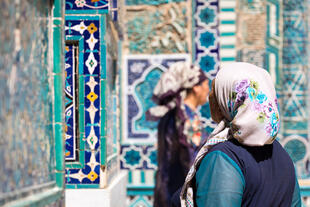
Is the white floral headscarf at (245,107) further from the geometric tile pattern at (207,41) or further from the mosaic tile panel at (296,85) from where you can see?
the mosaic tile panel at (296,85)

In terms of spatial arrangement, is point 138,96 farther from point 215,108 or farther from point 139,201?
point 215,108

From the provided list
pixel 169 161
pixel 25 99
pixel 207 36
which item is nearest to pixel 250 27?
pixel 207 36

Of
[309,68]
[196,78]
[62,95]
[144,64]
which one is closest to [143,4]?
[144,64]

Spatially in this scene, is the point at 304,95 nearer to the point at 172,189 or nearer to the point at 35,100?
the point at 172,189

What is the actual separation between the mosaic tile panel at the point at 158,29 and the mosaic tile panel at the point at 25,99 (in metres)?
2.50

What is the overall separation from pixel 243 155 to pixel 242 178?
0.06 metres

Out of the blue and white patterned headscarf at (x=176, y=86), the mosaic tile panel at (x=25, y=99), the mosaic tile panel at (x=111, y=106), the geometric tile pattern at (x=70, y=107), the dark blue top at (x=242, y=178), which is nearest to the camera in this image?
the mosaic tile panel at (x=25, y=99)

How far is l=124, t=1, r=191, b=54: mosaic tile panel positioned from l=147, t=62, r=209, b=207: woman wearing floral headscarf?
1.03 ft

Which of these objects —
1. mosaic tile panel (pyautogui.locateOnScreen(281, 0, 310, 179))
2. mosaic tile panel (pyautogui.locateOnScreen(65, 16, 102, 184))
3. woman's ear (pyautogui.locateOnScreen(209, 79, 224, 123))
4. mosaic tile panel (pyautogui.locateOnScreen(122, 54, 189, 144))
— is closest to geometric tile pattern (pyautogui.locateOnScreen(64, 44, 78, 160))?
mosaic tile panel (pyautogui.locateOnScreen(65, 16, 102, 184))

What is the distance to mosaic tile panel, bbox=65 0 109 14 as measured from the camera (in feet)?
7.70

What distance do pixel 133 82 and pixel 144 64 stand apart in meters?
0.18

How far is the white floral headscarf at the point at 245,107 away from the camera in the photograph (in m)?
1.24

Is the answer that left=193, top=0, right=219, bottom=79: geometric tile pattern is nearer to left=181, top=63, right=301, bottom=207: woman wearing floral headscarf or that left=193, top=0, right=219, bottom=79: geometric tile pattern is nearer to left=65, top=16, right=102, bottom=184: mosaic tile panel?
left=65, top=16, right=102, bottom=184: mosaic tile panel

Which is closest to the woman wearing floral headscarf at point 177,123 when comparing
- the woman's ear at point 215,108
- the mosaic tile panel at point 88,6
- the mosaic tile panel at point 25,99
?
the mosaic tile panel at point 88,6
